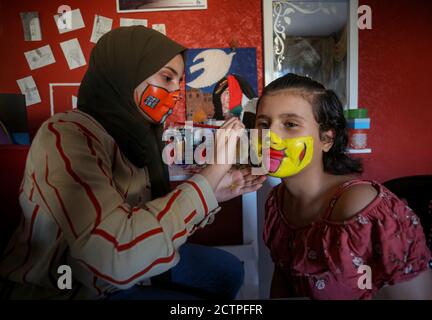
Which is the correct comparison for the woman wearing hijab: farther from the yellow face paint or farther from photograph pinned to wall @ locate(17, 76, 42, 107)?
photograph pinned to wall @ locate(17, 76, 42, 107)

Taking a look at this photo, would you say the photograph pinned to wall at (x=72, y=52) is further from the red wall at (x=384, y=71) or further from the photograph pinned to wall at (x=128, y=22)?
the photograph pinned to wall at (x=128, y=22)

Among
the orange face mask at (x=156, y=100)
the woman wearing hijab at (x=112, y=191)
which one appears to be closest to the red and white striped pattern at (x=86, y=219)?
the woman wearing hijab at (x=112, y=191)

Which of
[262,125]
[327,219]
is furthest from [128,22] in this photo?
[327,219]

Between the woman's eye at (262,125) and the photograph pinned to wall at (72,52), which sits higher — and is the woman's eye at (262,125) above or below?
below

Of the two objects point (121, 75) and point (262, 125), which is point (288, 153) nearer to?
point (262, 125)

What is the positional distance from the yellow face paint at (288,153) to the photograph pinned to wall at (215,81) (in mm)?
328

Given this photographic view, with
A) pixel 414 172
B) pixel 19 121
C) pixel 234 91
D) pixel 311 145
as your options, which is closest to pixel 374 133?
pixel 414 172

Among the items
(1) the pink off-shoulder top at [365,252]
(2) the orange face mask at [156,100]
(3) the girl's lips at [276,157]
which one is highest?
(2) the orange face mask at [156,100]

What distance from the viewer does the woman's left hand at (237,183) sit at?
568 millimetres

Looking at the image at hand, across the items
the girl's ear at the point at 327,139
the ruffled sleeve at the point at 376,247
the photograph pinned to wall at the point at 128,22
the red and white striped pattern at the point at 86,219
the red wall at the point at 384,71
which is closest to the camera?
the red and white striped pattern at the point at 86,219

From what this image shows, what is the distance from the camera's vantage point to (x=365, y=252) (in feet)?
1.58

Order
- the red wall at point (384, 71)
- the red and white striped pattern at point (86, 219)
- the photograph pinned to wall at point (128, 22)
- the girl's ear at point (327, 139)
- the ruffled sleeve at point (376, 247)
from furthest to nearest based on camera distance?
the photograph pinned to wall at point (128, 22) → the red wall at point (384, 71) → the girl's ear at point (327, 139) → the ruffled sleeve at point (376, 247) → the red and white striped pattern at point (86, 219)

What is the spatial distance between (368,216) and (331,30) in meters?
0.49

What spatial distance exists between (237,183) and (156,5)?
27.0 inches
